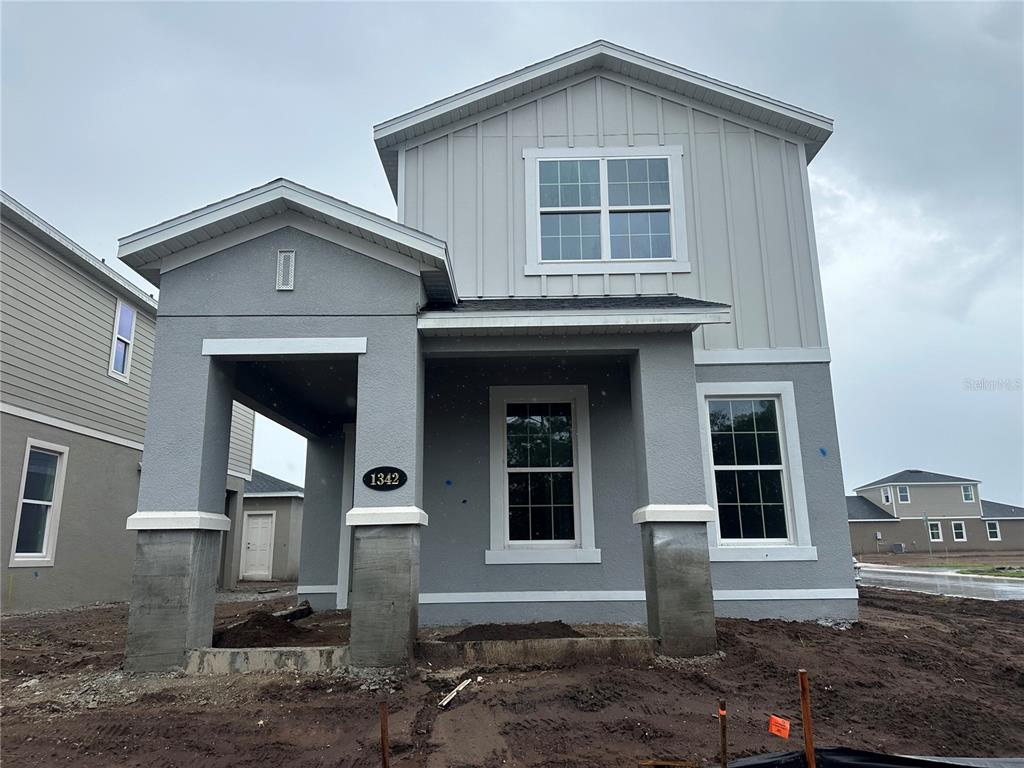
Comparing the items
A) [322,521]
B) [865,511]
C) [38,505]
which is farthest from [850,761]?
[865,511]

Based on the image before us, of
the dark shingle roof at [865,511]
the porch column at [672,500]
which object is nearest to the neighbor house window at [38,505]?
the porch column at [672,500]

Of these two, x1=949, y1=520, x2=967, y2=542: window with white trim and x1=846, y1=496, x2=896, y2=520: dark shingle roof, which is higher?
x1=846, y1=496, x2=896, y2=520: dark shingle roof

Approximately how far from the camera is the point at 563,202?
8.95 metres

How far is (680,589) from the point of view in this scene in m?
6.00

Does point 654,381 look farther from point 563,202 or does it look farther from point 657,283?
point 563,202

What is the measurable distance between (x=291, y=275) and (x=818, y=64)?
494 inches

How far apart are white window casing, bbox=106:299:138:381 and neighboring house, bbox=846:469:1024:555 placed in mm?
42652

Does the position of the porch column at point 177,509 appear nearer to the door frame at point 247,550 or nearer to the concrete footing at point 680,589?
the concrete footing at point 680,589

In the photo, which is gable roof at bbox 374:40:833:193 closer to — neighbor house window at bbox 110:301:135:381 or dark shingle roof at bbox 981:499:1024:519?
neighbor house window at bbox 110:301:135:381

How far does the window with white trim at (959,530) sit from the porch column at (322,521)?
46.4 m

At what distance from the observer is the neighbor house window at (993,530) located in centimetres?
4288

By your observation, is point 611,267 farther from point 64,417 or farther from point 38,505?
point 38,505

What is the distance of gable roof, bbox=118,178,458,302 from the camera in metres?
6.21

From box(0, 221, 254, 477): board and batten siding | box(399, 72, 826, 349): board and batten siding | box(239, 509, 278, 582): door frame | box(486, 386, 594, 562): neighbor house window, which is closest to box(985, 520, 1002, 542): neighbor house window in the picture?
box(239, 509, 278, 582): door frame
